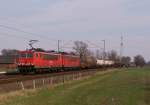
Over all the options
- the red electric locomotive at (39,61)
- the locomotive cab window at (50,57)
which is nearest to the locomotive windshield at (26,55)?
the red electric locomotive at (39,61)

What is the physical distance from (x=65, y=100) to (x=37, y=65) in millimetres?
32243

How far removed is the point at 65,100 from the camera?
73.7 ft

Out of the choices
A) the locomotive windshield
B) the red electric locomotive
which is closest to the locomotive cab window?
the red electric locomotive

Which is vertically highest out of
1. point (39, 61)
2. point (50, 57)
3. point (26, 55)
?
point (26, 55)

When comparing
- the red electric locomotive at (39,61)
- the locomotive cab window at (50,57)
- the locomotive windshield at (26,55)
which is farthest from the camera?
the locomotive cab window at (50,57)

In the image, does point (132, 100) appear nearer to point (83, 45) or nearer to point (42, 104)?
point (42, 104)

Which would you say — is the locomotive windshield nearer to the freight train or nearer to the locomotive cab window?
the freight train

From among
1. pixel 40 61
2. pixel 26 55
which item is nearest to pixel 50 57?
pixel 40 61

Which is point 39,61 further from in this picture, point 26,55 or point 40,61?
point 26,55

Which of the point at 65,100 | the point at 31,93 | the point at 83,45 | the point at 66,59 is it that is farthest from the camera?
the point at 83,45

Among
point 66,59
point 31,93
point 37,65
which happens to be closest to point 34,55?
point 37,65

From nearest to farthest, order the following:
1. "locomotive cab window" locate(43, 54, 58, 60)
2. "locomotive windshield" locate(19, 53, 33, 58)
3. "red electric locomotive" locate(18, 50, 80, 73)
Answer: "red electric locomotive" locate(18, 50, 80, 73)
"locomotive windshield" locate(19, 53, 33, 58)
"locomotive cab window" locate(43, 54, 58, 60)

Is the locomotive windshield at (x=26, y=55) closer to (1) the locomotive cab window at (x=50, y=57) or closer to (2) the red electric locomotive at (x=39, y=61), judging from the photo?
(2) the red electric locomotive at (x=39, y=61)

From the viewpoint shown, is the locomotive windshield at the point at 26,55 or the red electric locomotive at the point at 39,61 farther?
the locomotive windshield at the point at 26,55
